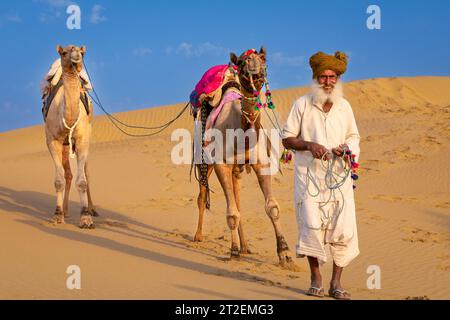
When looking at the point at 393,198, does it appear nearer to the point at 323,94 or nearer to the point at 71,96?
the point at 71,96

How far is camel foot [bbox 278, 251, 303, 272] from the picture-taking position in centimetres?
808

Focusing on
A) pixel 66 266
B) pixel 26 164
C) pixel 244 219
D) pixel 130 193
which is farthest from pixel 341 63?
pixel 26 164

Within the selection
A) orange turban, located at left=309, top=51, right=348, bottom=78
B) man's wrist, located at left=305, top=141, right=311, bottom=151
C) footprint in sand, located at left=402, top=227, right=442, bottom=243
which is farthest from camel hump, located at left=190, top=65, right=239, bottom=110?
footprint in sand, located at left=402, top=227, right=442, bottom=243

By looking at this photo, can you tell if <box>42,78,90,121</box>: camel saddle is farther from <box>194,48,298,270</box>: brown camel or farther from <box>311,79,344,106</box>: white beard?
<box>311,79,344,106</box>: white beard

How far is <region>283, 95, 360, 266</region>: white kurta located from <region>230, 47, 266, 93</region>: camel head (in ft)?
5.37

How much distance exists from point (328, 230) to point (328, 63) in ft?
5.02

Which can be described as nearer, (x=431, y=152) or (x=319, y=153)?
→ (x=319, y=153)

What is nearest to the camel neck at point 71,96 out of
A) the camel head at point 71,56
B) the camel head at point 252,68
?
the camel head at point 71,56

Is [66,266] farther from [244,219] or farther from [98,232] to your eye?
[244,219]

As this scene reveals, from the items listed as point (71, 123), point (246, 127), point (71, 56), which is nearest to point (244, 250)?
point (246, 127)

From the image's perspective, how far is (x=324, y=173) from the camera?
6.16m

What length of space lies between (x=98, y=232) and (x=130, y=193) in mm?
5987

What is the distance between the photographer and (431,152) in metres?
17.7
